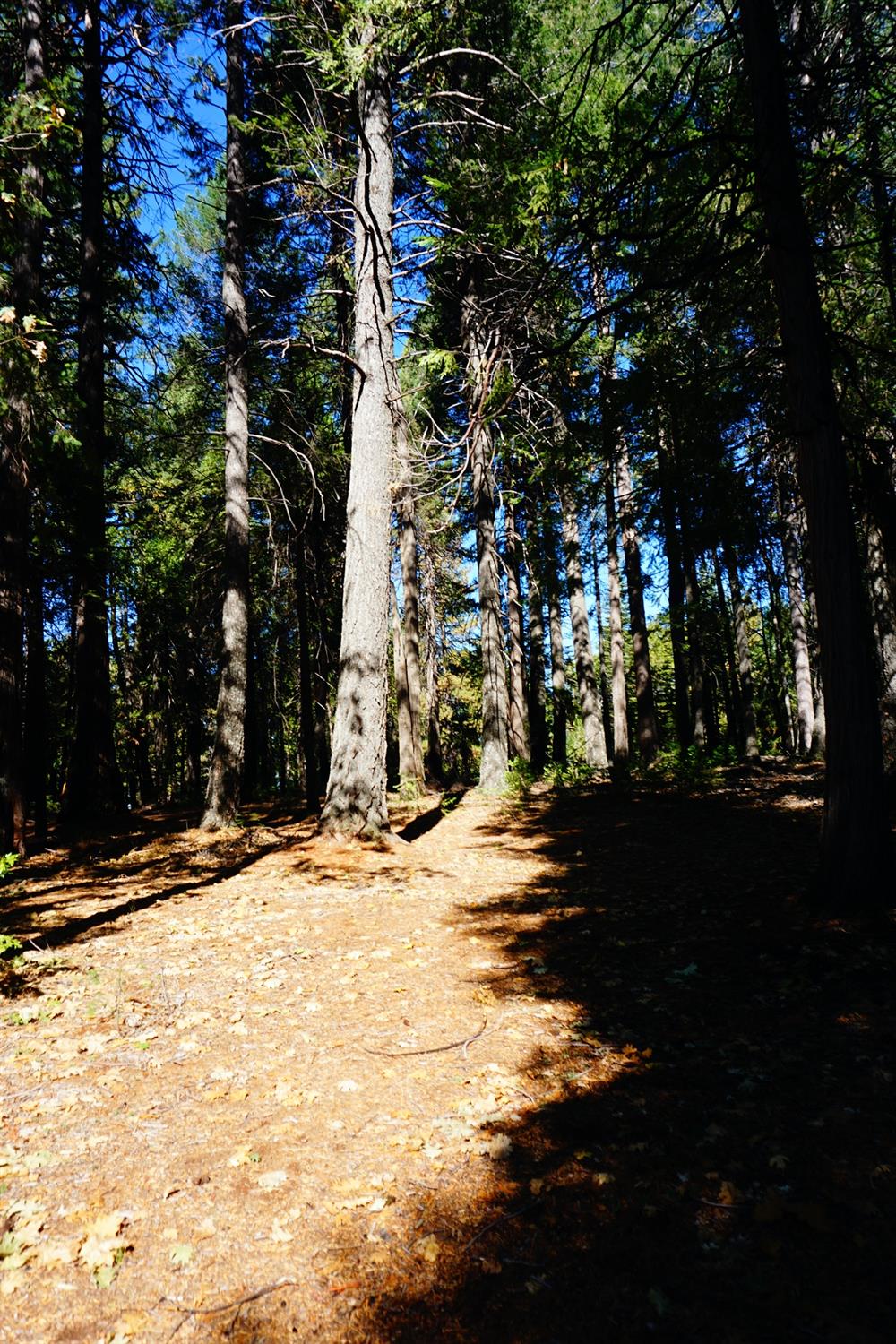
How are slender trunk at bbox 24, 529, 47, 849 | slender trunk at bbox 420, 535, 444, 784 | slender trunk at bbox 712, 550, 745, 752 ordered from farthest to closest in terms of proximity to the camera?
1. slender trunk at bbox 712, 550, 745, 752
2. slender trunk at bbox 420, 535, 444, 784
3. slender trunk at bbox 24, 529, 47, 849

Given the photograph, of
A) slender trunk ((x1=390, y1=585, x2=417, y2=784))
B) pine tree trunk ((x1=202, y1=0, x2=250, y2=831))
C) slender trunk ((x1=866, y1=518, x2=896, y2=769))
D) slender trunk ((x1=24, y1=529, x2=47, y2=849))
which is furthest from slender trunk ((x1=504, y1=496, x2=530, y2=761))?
slender trunk ((x1=24, y1=529, x2=47, y2=849))

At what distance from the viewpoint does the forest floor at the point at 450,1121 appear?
2184mm

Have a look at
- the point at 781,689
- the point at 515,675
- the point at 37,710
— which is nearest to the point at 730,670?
the point at 781,689

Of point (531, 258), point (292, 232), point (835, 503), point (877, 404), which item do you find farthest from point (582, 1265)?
point (292, 232)

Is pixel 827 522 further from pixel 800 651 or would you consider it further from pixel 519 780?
pixel 800 651

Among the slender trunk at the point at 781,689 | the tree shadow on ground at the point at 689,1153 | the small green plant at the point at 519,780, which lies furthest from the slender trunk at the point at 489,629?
the slender trunk at the point at 781,689

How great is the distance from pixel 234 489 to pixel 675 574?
30.4 feet

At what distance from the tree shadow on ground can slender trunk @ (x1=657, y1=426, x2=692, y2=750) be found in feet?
13.0

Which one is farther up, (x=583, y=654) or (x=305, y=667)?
(x=583, y=654)

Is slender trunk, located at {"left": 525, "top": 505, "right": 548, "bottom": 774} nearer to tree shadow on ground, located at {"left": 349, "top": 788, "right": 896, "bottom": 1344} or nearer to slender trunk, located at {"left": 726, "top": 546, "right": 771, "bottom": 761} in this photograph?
slender trunk, located at {"left": 726, "top": 546, "right": 771, "bottom": 761}

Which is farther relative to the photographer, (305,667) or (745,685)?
(745,685)

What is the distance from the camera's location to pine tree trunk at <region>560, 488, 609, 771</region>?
16.0 meters

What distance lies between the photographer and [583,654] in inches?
675

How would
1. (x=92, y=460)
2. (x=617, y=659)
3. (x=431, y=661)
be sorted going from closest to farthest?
(x=92, y=460) < (x=617, y=659) < (x=431, y=661)
